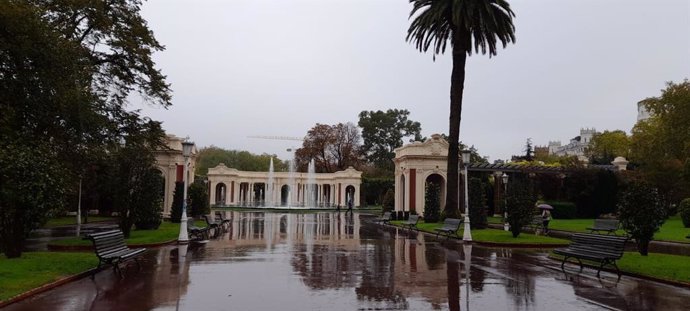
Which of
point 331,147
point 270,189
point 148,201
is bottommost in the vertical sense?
point 148,201

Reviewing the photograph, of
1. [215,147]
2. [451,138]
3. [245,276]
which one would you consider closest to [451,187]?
[451,138]

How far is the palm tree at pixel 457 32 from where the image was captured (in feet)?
91.4

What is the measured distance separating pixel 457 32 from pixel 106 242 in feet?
72.6

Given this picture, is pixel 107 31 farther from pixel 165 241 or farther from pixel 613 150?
pixel 613 150

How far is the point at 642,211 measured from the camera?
582 inches

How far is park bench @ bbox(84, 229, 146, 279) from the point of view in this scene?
39.2ft

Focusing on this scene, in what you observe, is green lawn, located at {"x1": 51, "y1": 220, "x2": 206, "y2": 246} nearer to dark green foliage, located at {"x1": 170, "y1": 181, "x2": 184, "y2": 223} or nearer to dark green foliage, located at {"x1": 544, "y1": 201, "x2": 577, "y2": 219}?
dark green foliage, located at {"x1": 170, "y1": 181, "x2": 184, "y2": 223}

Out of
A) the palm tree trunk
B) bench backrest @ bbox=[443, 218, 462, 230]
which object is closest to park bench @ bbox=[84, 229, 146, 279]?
bench backrest @ bbox=[443, 218, 462, 230]

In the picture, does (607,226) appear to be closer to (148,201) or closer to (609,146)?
(148,201)

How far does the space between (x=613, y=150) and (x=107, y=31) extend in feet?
244

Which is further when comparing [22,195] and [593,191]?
[593,191]

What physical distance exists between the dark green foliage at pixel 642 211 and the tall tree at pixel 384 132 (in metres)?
68.3

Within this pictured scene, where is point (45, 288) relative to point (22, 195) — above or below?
below

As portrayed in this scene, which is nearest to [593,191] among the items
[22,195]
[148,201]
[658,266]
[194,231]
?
[658,266]
